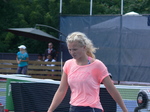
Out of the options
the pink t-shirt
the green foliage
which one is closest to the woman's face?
the pink t-shirt

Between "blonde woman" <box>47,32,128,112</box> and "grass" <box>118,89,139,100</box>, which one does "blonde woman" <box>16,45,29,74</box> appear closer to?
"grass" <box>118,89,139,100</box>

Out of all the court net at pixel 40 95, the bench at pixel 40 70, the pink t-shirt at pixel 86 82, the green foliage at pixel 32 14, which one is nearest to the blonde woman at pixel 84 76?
the pink t-shirt at pixel 86 82

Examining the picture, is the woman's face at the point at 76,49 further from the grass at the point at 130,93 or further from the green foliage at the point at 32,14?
the green foliage at the point at 32,14

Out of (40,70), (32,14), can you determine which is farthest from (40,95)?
(32,14)

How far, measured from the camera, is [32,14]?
80.7ft

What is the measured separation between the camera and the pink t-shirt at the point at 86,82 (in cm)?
→ 411

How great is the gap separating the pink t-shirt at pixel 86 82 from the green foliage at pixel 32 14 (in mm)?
19040

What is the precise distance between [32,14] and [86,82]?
20827mm

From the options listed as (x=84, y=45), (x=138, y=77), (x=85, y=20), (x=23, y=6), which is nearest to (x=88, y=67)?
(x=84, y=45)

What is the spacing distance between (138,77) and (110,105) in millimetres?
9242

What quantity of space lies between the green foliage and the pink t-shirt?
1904 centimetres

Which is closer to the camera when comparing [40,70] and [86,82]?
[86,82]

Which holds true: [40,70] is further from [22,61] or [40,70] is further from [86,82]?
[86,82]

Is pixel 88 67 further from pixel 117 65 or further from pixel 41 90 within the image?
pixel 117 65
